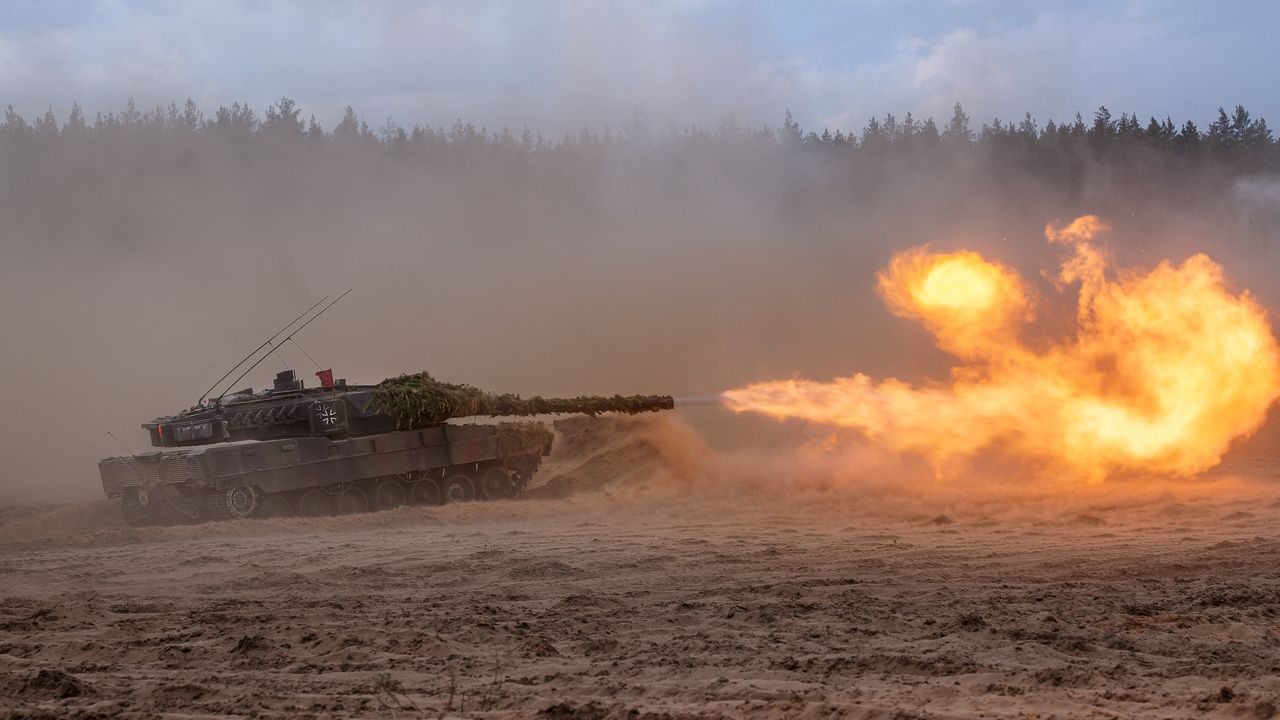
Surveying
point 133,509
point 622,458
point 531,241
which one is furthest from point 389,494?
point 531,241

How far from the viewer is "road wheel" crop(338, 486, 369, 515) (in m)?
20.4

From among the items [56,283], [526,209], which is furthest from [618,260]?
[56,283]

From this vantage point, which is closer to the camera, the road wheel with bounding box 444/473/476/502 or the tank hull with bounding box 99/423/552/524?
the tank hull with bounding box 99/423/552/524

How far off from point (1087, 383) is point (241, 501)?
1334 cm

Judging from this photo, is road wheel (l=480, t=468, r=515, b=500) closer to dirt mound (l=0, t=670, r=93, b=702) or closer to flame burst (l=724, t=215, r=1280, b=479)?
flame burst (l=724, t=215, r=1280, b=479)

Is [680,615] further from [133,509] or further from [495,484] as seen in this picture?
[495,484]

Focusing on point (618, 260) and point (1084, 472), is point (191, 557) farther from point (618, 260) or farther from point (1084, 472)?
point (618, 260)

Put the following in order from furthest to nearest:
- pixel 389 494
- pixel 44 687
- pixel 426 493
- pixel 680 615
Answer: pixel 426 493 → pixel 389 494 → pixel 680 615 → pixel 44 687

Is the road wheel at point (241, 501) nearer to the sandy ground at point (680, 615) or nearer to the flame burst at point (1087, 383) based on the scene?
the sandy ground at point (680, 615)

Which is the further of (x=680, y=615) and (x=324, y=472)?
(x=324, y=472)

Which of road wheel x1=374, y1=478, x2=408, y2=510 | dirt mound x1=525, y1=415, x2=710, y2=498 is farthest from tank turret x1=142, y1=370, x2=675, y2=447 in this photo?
dirt mound x1=525, y1=415, x2=710, y2=498

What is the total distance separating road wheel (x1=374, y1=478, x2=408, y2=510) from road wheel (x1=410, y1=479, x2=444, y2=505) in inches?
7.5

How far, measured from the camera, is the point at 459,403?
21797 millimetres

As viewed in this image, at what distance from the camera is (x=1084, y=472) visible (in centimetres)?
2023
